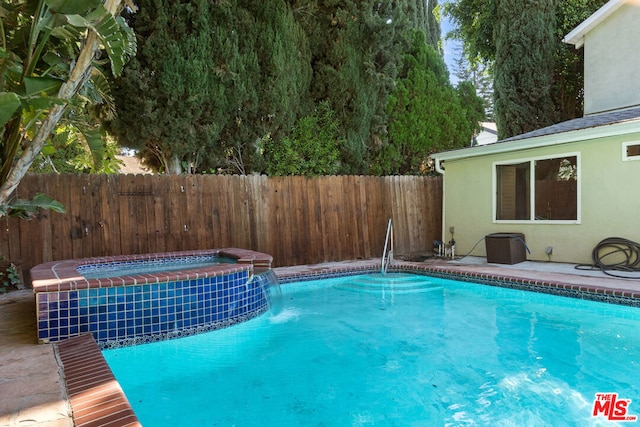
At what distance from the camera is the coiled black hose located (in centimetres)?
676

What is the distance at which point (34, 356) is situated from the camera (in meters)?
3.25

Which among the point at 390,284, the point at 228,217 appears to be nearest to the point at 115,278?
the point at 228,217

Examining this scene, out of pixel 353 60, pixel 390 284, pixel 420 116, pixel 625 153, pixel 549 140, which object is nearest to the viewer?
pixel 625 153

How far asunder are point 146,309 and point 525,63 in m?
14.6

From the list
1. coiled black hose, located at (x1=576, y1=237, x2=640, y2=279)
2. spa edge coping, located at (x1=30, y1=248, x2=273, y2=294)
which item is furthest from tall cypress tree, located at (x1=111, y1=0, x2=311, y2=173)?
coiled black hose, located at (x1=576, y1=237, x2=640, y2=279)

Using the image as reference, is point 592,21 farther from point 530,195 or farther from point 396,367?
point 396,367

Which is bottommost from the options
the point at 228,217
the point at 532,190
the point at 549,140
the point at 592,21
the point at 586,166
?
the point at 228,217

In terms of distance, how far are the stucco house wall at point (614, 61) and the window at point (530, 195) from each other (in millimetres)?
2384

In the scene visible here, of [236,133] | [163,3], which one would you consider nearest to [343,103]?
[236,133]

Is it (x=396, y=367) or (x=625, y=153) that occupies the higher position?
(x=625, y=153)

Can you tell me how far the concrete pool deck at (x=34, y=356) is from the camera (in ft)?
7.47

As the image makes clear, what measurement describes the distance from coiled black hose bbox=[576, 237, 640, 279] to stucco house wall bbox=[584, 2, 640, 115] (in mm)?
4701

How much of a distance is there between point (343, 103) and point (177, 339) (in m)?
7.63

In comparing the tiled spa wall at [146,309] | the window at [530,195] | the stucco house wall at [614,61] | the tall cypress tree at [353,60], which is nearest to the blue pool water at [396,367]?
the tiled spa wall at [146,309]
